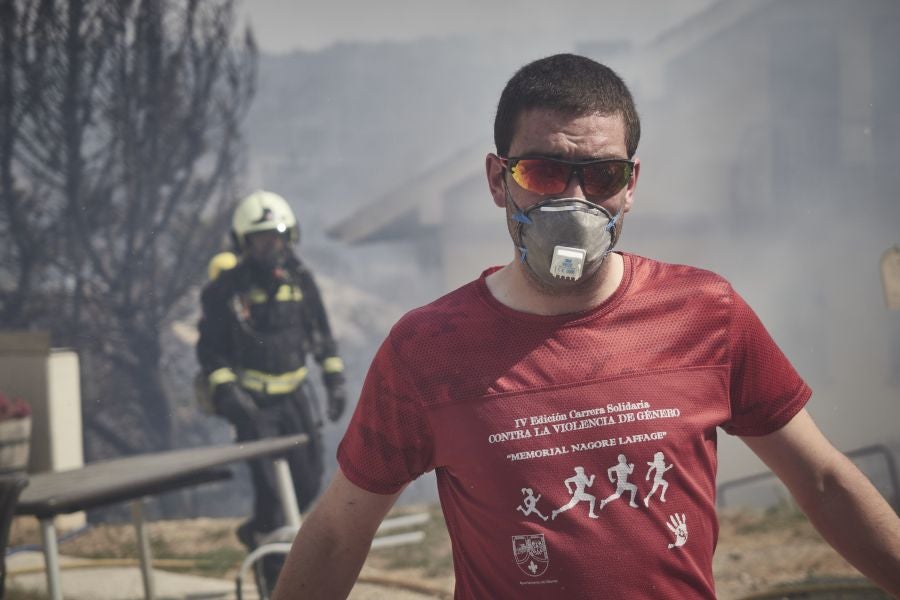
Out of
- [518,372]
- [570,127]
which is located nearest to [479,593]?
[518,372]

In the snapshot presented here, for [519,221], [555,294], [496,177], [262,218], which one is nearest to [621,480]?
[555,294]

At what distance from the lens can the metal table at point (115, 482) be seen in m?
3.18

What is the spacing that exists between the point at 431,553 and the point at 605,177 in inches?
225

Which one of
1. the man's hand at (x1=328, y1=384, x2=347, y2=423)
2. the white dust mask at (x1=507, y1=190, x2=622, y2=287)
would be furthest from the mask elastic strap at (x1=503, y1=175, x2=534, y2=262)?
the man's hand at (x1=328, y1=384, x2=347, y2=423)

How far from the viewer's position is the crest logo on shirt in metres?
1.74

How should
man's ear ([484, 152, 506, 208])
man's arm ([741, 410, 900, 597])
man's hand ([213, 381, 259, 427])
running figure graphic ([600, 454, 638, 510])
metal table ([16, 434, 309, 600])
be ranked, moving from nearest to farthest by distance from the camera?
running figure graphic ([600, 454, 638, 510]) → man's arm ([741, 410, 900, 597]) → man's ear ([484, 152, 506, 208]) → metal table ([16, 434, 309, 600]) → man's hand ([213, 381, 259, 427])

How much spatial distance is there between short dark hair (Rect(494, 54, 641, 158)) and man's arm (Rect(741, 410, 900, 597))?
63 centimetres

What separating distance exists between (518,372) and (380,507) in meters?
0.36

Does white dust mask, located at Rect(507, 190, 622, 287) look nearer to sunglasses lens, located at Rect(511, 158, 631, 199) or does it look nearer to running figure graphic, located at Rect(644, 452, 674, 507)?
sunglasses lens, located at Rect(511, 158, 631, 199)

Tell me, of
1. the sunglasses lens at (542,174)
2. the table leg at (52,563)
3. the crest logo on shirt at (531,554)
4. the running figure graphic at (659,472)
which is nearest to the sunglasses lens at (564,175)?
the sunglasses lens at (542,174)

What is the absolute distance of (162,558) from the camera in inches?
301

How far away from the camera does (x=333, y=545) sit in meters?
1.85

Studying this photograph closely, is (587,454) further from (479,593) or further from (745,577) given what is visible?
(745,577)

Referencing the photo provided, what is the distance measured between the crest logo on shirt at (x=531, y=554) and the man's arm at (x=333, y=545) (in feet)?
0.90
